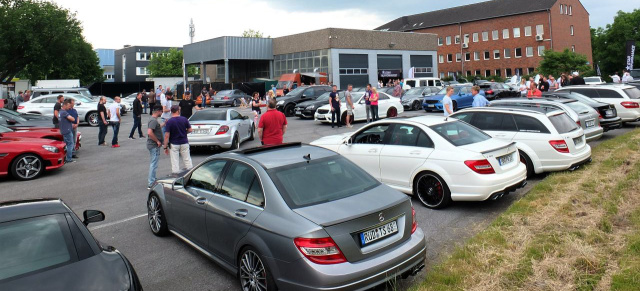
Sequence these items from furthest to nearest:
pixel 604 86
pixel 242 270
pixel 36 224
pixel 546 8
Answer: pixel 546 8
pixel 604 86
pixel 242 270
pixel 36 224

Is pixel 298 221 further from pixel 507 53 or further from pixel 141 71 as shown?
pixel 141 71

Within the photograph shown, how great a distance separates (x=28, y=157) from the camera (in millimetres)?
11109

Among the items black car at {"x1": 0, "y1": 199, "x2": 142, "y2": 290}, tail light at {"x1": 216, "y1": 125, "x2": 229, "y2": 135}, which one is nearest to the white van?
tail light at {"x1": 216, "y1": 125, "x2": 229, "y2": 135}

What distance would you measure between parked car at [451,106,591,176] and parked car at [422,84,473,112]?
14676mm

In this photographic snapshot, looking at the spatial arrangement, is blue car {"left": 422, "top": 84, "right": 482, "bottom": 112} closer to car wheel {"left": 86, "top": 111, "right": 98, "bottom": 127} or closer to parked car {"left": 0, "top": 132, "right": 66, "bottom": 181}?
car wheel {"left": 86, "top": 111, "right": 98, "bottom": 127}

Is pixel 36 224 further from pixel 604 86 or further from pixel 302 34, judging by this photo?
pixel 302 34

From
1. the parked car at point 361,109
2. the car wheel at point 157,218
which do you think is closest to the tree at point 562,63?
the parked car at point 361,109

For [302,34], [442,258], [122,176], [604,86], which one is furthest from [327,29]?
[442,258]

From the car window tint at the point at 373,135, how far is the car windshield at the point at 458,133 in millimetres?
945

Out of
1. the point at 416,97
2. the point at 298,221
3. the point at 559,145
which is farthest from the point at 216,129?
the point at 416,97

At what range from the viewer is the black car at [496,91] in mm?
28375

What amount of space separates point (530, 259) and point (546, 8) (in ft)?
244

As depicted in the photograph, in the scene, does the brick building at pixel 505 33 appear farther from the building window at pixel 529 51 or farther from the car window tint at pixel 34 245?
the car window tint at pixel 34 245

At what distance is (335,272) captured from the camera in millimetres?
3828
